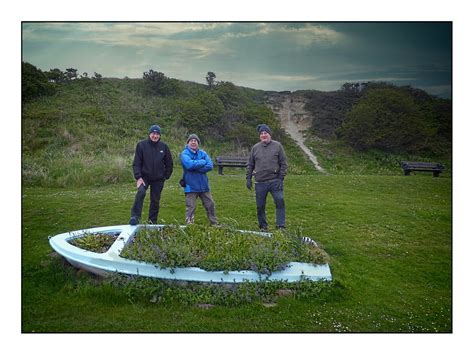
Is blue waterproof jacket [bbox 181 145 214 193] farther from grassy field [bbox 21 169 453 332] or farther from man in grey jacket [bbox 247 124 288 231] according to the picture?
man in grey jacket [bbox 247 124 288 231]

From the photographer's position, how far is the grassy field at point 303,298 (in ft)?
15.5

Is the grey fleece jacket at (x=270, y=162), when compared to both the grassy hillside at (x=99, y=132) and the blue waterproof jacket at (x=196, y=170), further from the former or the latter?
the grassy hillside at (x=99, y=132)

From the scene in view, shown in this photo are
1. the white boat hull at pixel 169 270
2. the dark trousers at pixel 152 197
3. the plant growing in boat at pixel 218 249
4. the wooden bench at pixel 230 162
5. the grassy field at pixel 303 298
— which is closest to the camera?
the grassy field at pixel 303 298

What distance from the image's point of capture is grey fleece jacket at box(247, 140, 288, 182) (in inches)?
283

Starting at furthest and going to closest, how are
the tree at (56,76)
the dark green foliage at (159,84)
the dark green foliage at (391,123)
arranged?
the dark green foliage at (159,84) < the tree at (56,76) < the dark green foliage at (391,123)

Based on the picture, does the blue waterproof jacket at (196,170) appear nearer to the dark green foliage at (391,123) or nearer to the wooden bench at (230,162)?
the dark green foliage at (391,123)

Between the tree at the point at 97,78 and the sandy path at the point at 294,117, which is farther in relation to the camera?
the sandy path at the point at 294,117

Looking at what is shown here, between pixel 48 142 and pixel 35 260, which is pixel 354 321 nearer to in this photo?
pixel 35 260

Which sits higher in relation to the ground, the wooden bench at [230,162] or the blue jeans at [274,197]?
the wooden bench at [230,162]

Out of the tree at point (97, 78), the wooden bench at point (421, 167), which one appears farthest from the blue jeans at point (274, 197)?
the tree at point (97, 78)

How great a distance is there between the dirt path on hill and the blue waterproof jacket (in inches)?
667

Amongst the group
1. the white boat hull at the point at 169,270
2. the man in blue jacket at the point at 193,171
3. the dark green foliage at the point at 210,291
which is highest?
the man in blue jacket at the point at 193,171

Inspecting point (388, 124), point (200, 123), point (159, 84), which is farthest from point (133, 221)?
point (159, 84)

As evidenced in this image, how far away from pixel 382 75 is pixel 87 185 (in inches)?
407
